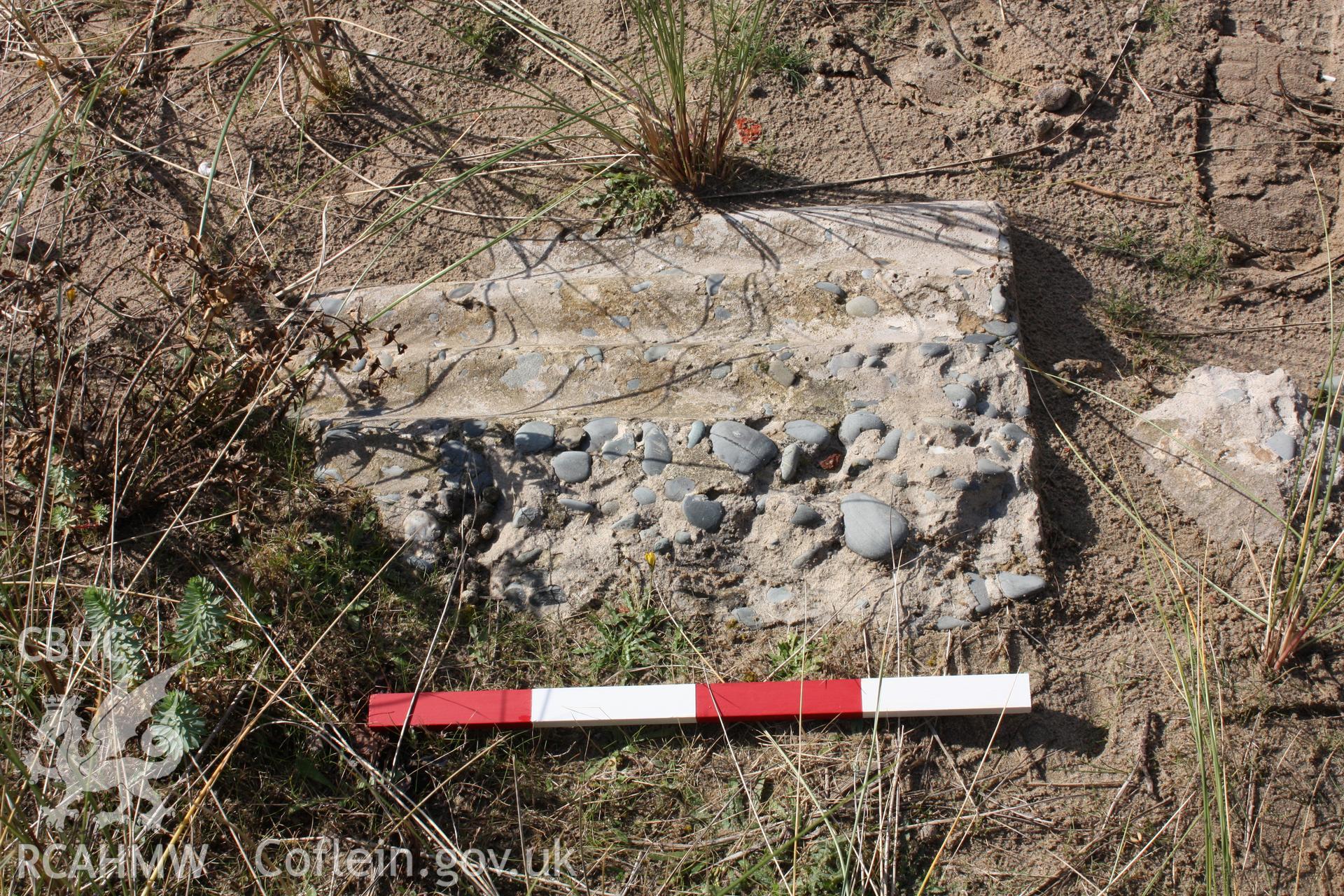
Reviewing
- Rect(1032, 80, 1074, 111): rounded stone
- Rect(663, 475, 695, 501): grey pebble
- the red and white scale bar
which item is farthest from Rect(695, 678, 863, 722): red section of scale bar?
Rect(1032, 80, 1074, 111): rounded stone

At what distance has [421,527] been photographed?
2.00m

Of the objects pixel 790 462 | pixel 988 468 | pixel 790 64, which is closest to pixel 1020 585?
pixel 988 468

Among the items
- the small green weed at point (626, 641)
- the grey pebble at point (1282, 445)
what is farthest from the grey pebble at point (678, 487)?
the grey pebble at point (1282, 445)

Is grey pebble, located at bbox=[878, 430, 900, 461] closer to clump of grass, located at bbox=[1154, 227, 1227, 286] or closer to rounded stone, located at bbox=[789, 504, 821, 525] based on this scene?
rounded stone, located at bbox=[789, 504, 821, 525]

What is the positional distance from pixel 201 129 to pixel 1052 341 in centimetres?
245

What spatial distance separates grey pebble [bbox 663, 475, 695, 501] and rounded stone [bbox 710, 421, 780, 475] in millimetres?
78

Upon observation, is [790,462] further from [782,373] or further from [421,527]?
[421,527]

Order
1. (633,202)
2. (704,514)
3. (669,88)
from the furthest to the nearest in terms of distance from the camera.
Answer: (669,88) < (633,202) < (704,514)

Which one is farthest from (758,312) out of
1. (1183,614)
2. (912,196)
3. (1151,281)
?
(1183,614)

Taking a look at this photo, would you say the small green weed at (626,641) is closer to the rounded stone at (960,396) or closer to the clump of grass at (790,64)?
the rounded stone at (960,396)

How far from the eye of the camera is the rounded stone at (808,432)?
1.99 metres

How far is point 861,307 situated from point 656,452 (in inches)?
24.1

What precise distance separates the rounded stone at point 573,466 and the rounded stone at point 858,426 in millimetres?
517

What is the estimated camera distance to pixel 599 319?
7.80ft
